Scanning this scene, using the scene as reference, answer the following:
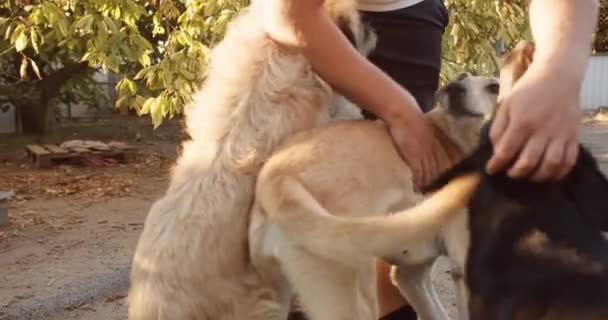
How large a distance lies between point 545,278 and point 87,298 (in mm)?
3280

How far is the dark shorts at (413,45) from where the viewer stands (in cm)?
246

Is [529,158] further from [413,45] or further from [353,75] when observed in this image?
[413,45]

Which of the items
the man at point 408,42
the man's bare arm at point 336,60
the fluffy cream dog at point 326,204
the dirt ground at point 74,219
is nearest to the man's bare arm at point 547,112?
the fluffy cream dog at point 326,204

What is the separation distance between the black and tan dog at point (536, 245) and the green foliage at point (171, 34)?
8.38ft

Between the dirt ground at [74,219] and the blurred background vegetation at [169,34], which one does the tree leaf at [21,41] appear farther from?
the dirt ground at [74,219]

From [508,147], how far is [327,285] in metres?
0.68

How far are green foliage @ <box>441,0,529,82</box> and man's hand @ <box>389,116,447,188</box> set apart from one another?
2544mm

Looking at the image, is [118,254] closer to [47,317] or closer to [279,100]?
[47,317]

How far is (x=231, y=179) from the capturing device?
209 cm

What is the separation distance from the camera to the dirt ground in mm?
4355

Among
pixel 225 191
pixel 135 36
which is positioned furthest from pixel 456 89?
pixel 135 36

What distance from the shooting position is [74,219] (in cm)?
587

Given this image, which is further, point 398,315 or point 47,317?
point 47,317

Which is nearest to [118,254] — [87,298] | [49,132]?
[87,298]
